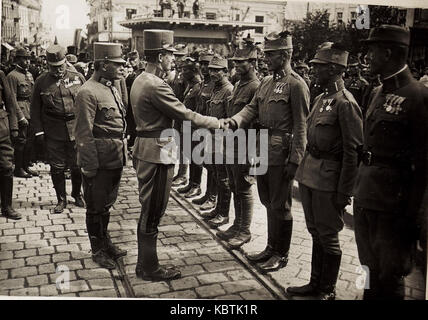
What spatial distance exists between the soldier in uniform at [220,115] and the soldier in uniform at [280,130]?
133 centimetres

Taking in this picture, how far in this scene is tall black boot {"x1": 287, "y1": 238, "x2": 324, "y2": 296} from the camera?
13.0ft

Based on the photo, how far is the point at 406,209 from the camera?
3.20 metres

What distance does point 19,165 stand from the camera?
25.4 ft

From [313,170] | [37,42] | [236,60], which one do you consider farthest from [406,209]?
[37,42]

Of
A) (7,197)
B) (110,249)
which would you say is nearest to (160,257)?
(110,249)

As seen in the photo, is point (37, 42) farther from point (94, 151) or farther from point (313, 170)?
point (313, 170)

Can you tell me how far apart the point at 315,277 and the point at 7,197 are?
4251 mm

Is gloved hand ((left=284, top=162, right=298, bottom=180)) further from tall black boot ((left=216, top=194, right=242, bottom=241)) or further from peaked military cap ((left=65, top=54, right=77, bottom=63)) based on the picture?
peaked military cap ((left=65, top=54, right=77, bottom=63))

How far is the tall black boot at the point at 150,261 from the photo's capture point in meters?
4.24

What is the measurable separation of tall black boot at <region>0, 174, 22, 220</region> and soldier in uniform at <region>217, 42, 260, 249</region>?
2.90 metres

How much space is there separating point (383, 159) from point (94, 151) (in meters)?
2.84

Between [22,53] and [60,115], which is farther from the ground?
[22,53]

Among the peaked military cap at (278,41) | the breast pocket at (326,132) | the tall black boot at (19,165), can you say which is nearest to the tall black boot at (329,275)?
the breast pocket at (326,132)

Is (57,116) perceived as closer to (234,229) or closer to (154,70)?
(154,70)
